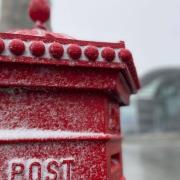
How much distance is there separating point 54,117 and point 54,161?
79 mm

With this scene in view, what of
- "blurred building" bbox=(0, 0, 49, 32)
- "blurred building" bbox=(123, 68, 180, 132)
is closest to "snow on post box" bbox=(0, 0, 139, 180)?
"blurred building" bbox=(0, 0, 49, 32)

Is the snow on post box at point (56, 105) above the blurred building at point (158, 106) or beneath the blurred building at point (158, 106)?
beneath

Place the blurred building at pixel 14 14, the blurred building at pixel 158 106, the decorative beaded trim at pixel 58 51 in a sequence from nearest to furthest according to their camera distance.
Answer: the decorative beaded trim at pixel 58 51, the blurred building at pixel 14 14, the blurred building at pixel 158 106

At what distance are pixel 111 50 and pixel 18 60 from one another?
167mm

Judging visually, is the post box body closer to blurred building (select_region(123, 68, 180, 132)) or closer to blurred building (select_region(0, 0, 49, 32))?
blurred building (select_region(0, 0, 49, 32))

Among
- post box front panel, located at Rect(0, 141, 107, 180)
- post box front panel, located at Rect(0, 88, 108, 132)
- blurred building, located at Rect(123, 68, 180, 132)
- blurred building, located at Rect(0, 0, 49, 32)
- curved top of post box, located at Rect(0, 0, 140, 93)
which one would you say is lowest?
post box front panel, located at Rect(0, 141, 107, 180)

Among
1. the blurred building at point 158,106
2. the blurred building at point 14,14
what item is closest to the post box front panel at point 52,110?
the blurred building at point 14,14

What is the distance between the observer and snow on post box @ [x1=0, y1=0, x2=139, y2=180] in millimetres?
614

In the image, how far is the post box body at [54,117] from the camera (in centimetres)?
62

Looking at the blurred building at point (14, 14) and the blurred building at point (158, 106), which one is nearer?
the blurred building at point (14, 14)

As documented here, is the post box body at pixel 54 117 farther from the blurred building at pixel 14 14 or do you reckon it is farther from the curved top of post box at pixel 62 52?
the blurred building at pixel 14 14

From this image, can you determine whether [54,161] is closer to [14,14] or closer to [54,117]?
[54,117]

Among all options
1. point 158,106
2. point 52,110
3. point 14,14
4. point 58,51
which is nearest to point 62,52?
point 58,51

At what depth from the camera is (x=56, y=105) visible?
655 mm
